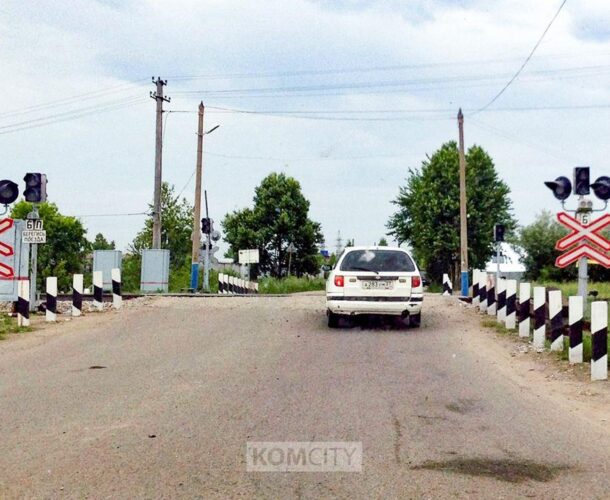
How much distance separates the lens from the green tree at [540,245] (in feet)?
152

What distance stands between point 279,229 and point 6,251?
48245 millimetres

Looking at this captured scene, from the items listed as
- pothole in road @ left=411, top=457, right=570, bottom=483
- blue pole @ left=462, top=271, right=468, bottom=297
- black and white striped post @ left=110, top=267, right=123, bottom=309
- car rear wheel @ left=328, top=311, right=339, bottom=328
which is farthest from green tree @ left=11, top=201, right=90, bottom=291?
pothole in road @ left=411, top=457, right=570, bottom=483

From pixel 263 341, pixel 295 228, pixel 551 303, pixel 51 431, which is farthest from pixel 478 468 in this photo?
pixel 295 228

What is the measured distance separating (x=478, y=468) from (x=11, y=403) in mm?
4643

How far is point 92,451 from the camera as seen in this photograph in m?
5.77

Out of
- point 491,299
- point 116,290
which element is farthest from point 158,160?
point 491,299

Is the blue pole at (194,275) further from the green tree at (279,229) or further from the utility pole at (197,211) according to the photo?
the green tree at (279,229)

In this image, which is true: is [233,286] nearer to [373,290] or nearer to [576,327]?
[373,290]

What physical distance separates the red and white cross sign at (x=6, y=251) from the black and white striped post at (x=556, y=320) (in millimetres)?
10424

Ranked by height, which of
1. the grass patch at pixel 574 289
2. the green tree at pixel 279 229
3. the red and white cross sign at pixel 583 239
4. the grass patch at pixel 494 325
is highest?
the green tree at pixel 279 229

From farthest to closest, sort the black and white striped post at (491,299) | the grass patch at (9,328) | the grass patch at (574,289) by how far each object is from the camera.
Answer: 1. the grass patch at (574,289)
2. the black and white striped post at (491,299)
3. the grass patch at (9,328)

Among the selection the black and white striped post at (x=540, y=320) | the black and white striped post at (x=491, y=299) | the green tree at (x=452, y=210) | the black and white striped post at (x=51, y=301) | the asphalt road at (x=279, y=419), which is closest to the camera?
the asphalt road at (x=279, y=419)

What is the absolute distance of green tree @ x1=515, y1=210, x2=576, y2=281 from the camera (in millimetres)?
46281

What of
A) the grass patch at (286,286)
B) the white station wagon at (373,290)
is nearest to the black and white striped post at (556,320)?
the white station wagon at (373,290)
